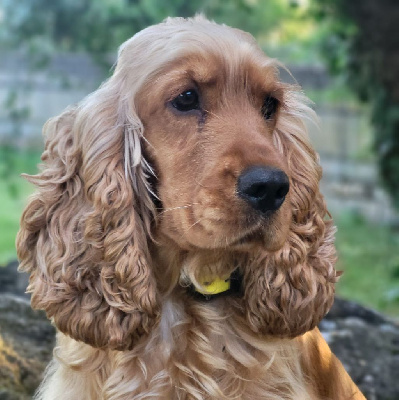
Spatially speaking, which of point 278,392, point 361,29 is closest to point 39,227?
point 278,392

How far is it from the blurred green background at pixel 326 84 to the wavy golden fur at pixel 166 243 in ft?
1.38

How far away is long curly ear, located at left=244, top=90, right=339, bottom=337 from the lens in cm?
295

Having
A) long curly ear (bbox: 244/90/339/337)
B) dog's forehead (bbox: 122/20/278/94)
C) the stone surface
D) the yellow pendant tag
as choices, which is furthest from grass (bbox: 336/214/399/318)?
dog's forehead (bbox: 122/20/278/94)

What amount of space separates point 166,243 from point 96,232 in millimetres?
282

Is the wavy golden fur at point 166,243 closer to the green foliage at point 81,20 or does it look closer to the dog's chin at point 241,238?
the dog's chin at point 241,238

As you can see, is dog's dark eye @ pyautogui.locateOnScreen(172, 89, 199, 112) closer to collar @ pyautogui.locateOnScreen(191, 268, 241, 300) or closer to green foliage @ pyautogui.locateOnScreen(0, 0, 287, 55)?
collar @ pyautogui.locateOnScreen(191, 268, 241, 300)

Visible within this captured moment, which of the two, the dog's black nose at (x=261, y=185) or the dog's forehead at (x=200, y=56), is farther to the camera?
the dog's forehead at (x=200, y=56)

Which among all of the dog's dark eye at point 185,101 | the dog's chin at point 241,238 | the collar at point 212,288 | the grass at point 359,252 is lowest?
the grass at point 359,252

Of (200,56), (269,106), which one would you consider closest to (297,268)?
(269,106)

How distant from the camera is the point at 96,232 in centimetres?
279

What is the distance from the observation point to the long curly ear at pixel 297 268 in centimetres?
295

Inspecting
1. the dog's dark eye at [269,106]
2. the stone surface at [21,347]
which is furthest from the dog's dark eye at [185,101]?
the stone surface at [21,347]

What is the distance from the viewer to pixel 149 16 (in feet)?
21.1

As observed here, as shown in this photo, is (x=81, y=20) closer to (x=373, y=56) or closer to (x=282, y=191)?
(x=373, y=56)
